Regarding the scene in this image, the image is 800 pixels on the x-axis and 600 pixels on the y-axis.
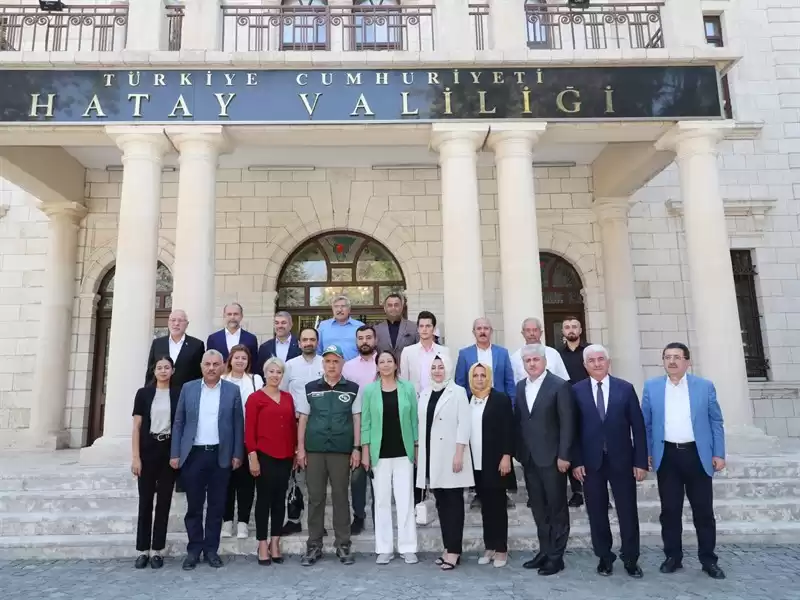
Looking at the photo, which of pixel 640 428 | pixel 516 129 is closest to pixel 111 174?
pixel 516 129

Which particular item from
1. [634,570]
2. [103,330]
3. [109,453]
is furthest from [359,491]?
[103,330]

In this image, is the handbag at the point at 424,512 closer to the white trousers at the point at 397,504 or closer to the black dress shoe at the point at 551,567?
the white trousers at the point at 397,504

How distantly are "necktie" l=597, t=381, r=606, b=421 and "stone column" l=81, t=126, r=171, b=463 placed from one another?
6.12 metres

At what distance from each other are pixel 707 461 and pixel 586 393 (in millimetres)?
1134

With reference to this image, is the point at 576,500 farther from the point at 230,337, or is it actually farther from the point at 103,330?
the point at 103,330

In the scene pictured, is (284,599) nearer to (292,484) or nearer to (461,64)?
(292,484)

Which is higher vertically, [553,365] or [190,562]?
[553,365]

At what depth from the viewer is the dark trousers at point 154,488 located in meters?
5.35

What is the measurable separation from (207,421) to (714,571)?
182 inches

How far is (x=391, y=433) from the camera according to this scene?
540 cm

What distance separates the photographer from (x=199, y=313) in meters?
8.37

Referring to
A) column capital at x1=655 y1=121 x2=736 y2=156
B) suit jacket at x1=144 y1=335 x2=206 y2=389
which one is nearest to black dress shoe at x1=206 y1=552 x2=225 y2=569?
suit jacket at x1=144 y1=335 x2=206 y2=389

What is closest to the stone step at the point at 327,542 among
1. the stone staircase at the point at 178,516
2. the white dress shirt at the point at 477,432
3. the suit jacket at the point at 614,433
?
the stone staircase at the point at 178,516

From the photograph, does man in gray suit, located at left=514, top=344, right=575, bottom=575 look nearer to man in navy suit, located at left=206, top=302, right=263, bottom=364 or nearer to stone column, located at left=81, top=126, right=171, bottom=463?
man in navy suit, located at left=206, top=302, right=263, bottom=364
